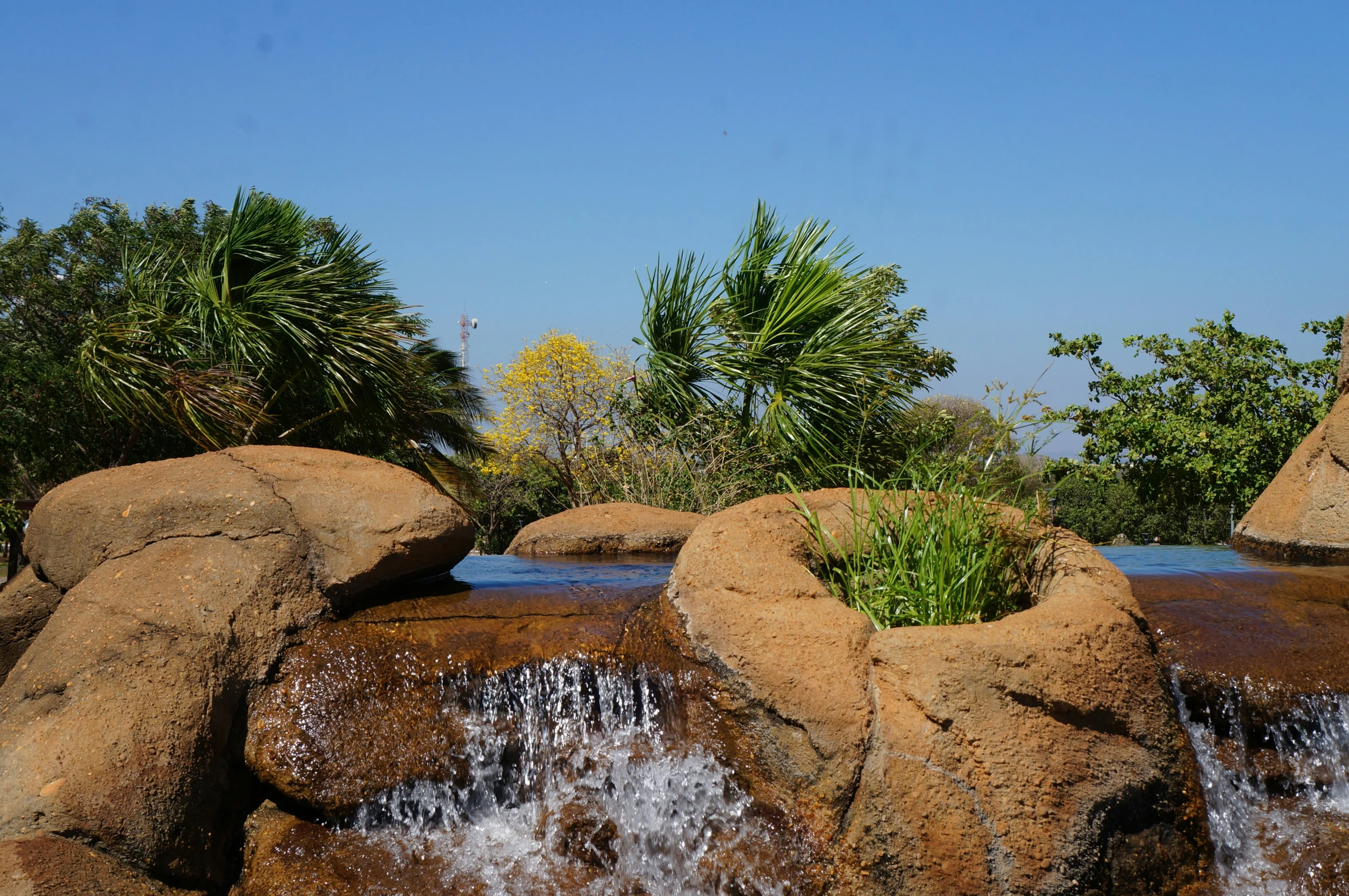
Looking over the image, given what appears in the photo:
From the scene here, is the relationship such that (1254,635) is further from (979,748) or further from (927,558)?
(979,748)

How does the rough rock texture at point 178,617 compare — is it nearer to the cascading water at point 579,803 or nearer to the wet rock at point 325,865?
the wet rock at point 325,865

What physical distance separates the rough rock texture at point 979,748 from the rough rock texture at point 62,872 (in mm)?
2648

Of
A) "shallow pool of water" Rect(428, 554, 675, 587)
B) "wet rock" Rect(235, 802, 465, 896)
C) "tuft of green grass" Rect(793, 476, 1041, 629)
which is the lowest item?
"wet rock" Rect(235, 802, 465, 896)

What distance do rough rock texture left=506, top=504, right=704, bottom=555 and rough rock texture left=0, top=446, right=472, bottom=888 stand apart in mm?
2617

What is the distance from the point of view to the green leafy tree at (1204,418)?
11695 mm

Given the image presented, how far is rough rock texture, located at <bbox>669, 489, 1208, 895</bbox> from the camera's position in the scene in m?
3.91

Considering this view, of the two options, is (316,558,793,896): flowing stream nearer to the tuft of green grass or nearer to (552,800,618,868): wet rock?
(552,800,618,868): wet rock

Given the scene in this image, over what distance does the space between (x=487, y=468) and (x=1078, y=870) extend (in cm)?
1585

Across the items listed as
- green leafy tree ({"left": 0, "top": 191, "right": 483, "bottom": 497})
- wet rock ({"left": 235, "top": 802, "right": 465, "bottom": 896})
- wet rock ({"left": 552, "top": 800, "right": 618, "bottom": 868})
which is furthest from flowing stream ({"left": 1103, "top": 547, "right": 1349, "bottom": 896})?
green leafy tree ({"left": 0, "top": 191, "right": 483, "bottom": 497})

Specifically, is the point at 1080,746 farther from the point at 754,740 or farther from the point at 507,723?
the point at 507,723

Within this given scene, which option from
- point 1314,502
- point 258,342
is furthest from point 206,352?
point 1314,502

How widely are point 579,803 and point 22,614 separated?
3.85m

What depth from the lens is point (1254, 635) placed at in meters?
5.50

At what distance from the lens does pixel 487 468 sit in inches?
741
